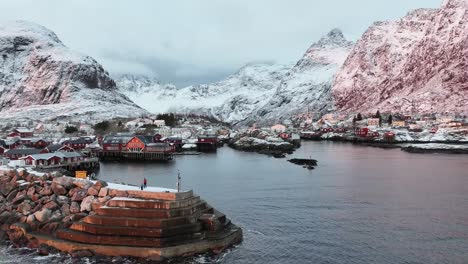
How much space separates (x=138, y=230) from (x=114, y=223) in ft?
5.70

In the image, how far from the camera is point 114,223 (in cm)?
2677

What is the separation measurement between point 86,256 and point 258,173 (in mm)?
42005

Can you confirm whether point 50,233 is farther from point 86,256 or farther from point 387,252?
point 387,252

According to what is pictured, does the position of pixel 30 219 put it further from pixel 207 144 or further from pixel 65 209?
pixel 207 144

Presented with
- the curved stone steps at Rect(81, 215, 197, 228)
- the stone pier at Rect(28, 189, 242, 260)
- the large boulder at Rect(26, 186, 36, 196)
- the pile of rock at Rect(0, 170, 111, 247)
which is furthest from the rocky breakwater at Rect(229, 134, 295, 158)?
the curved stone steps at Rect(81, 215, 197, 228)

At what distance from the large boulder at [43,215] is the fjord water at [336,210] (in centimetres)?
293

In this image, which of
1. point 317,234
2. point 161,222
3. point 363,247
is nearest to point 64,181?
point 161,222

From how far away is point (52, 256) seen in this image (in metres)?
25.7

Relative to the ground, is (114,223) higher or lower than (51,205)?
lower

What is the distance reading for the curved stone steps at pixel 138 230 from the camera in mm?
25875

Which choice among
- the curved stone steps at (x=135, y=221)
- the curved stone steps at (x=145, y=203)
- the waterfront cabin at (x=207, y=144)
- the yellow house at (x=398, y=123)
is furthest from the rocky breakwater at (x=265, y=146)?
the curved stone steps at (x=135, y=221)

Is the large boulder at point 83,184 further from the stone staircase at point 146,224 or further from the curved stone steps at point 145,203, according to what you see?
the curved stone steps at point 145,203

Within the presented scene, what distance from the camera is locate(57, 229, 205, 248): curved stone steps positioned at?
25516 mm

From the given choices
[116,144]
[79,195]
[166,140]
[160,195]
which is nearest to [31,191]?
[79,195]
